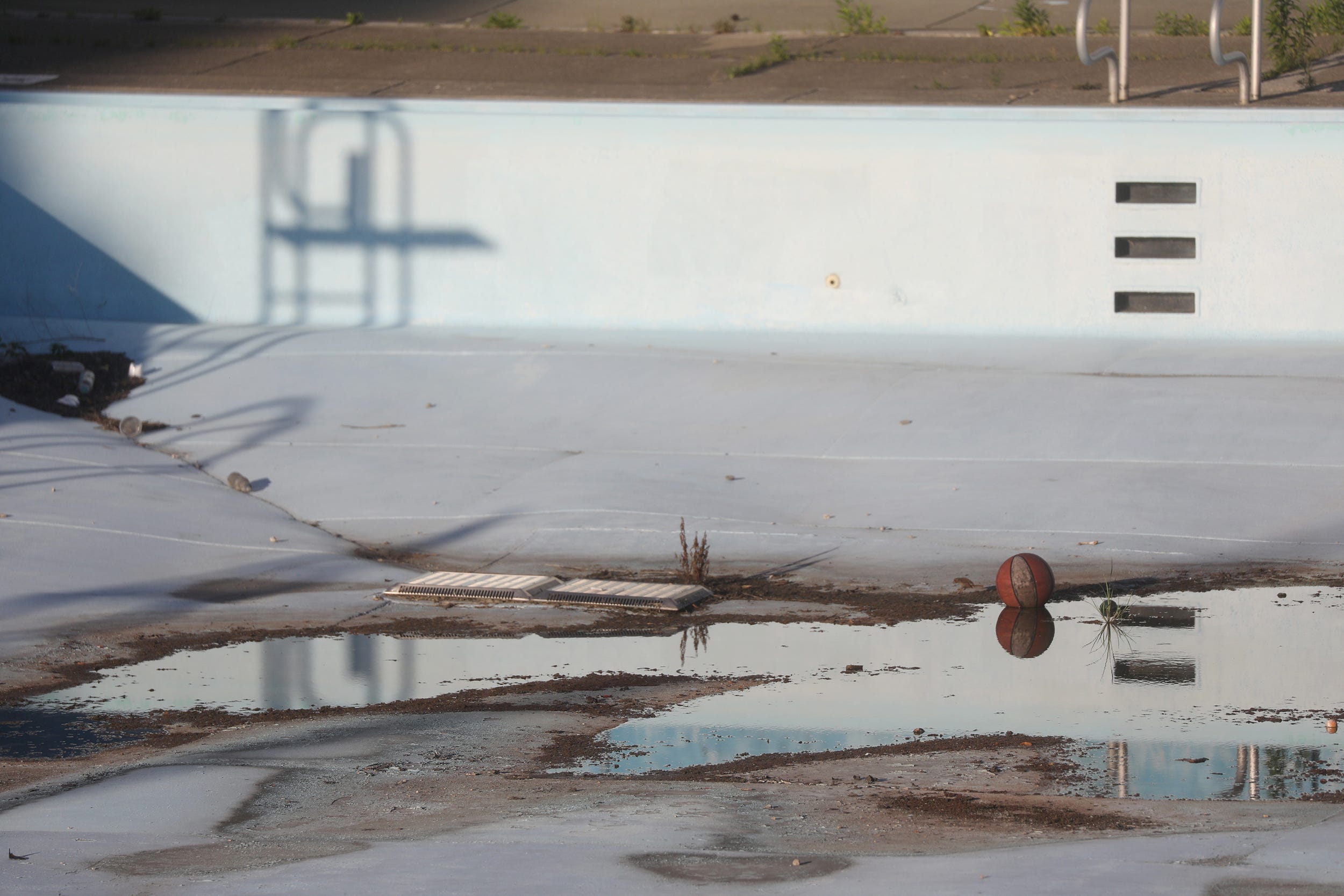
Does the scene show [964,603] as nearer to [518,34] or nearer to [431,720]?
[431,720]

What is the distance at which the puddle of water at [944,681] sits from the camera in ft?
22.0

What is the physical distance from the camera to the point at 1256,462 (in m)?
11.7

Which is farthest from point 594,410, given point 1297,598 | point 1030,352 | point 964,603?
point 1297,598

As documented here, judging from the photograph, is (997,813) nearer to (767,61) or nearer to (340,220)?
(340,220)

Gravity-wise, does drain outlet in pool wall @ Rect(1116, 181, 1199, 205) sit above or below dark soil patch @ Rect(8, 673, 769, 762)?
above

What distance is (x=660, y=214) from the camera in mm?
15703

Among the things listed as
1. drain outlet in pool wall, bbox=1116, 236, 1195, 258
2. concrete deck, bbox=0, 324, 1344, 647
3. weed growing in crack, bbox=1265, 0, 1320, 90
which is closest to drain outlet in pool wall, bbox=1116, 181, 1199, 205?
drain outlet in pool wall, bbox=1116, 236, 1195, 258

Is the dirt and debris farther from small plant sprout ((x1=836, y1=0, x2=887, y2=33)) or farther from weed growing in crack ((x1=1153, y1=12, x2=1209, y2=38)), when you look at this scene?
weed growing in crack ((x1=1153, y1=12, x2=1209, y2=38))

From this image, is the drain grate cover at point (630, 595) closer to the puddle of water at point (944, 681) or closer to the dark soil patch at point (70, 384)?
the puddle of water at point (944, 681)

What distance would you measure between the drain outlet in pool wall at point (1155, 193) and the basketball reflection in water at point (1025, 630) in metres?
6.75

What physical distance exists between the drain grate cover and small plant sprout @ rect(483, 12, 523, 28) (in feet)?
36.2

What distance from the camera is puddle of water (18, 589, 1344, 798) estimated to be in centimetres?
670

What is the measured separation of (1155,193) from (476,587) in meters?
8.16

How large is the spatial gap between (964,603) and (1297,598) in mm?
1844
